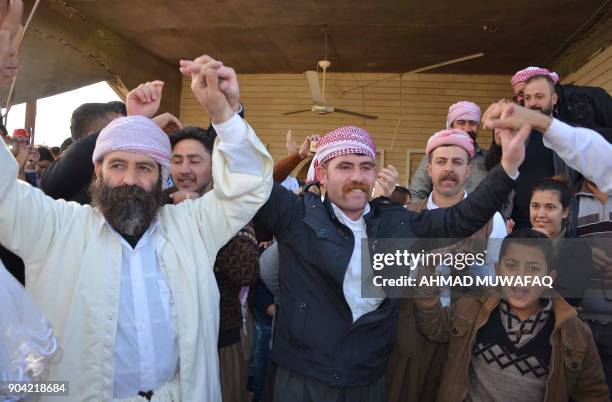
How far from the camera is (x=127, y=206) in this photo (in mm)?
1757

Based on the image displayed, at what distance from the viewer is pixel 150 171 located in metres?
1.92

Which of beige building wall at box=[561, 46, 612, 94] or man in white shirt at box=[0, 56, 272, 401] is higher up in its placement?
beige building wall at box=[561, 46, 612, 94]

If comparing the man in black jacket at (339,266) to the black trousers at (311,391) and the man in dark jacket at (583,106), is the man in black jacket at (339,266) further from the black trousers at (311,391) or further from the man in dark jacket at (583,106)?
the man in dark jacket at (583,106)

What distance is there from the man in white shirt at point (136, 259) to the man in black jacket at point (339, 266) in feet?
0.90

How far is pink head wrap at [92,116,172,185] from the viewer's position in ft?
6.05

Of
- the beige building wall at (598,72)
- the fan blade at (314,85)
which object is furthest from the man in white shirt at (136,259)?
the beige building wall at (598,72)

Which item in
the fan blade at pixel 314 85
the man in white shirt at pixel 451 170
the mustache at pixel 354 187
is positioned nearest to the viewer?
the mustache at pixel 354 187

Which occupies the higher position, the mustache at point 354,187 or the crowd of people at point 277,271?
the mustache at point 354,187

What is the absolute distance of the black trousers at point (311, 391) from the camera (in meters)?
1.86

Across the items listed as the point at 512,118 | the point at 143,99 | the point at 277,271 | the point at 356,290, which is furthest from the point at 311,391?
the point at 143,99

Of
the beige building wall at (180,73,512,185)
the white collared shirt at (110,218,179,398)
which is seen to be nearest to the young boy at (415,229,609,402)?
the white collared shirt at (110,218,179,398)

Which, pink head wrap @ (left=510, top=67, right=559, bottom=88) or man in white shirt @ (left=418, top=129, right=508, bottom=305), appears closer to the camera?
man in white shirt @ (left=418, top=129, right=508, bottom=305)

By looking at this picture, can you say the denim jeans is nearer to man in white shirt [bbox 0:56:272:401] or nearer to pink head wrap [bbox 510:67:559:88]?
man in white shirt [bbox 0:56:272:401]

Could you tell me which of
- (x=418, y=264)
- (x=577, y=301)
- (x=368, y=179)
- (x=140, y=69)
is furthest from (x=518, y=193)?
(x=140, y=69)
